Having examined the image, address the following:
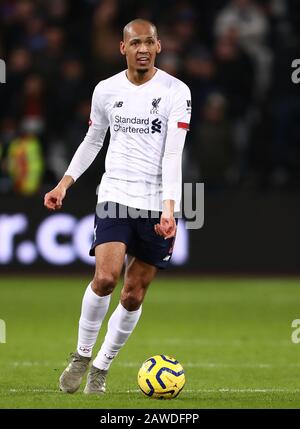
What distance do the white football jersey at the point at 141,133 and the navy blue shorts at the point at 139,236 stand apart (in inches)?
4.3

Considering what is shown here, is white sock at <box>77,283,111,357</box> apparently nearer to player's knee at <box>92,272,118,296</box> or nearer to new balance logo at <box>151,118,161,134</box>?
player's knee at <box>92,272,118,296</box>

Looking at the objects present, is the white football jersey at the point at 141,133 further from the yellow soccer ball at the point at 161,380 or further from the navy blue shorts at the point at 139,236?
the yellow soccer ball at the point at 161,380

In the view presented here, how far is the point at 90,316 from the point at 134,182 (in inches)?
36.5

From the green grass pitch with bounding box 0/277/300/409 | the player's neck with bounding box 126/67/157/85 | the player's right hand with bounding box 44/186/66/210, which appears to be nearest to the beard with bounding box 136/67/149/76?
the player's neck with bounding box 126/67/157/85

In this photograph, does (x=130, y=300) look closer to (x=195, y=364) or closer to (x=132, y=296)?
(x=132, y=296)

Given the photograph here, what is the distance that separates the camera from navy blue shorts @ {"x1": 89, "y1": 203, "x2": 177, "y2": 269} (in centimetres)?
764

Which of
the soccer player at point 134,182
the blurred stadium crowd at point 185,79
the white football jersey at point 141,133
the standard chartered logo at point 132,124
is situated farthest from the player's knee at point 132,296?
the blurred stadium crowd at point 185,79

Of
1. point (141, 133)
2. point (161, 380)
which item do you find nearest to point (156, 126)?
point (141, 133)

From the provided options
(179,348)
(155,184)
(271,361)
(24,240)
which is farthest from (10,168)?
(155,184)

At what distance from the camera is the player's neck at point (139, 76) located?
778 centimetres

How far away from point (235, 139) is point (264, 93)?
87 centimetres

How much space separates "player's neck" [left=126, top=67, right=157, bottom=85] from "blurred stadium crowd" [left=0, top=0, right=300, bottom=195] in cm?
843

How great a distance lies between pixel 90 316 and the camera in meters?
7.65

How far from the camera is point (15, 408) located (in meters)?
6.86
